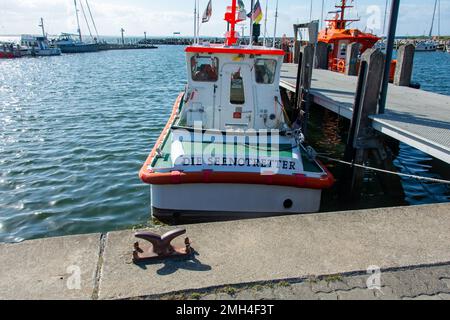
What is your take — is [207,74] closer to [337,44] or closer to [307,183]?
[307,183]

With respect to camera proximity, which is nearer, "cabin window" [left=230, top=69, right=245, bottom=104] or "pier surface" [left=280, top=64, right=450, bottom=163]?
"pier surface" [left=280, top=64, right=450, bottom=163]

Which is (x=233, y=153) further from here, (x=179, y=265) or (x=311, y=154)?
(x=179, y=265)

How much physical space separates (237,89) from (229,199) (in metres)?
2.69

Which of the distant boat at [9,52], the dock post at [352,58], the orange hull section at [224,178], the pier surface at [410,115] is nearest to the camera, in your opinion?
the pier surface at [410,115]

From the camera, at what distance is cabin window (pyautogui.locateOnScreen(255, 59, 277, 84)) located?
24.2 feet

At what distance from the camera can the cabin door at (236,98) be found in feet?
24.4

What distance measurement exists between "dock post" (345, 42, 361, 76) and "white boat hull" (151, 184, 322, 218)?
1194 cm

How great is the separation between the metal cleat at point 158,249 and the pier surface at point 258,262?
0.07 meters

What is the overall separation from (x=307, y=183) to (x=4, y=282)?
442cm

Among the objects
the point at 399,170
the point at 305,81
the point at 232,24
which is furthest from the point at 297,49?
the point at 232,24

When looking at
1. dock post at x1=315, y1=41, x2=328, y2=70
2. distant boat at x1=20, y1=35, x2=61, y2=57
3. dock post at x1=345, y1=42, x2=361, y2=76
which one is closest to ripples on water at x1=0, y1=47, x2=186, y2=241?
dock post at x1=315, y1=41, x2=328, y2=70

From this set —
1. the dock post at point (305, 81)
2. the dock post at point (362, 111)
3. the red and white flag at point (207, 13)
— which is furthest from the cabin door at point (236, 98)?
the dock post at point (305, 81)

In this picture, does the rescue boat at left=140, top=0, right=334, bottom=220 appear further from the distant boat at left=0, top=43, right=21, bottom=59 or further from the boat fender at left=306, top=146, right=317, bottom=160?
the distant boat at left=0, top=43, right=21, bottom=59

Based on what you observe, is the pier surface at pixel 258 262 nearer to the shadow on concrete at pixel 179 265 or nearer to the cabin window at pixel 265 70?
the shadow on concrete at pixel 179 265
